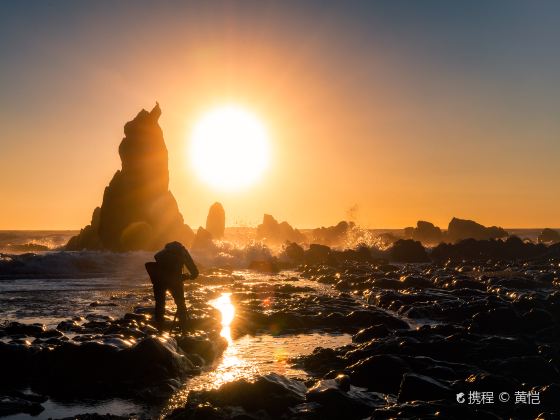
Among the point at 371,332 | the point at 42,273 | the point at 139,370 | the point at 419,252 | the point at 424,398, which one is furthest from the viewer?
the point at 419,252

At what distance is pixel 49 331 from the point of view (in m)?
11.4

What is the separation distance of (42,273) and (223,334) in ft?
88.3

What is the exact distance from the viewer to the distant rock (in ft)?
303

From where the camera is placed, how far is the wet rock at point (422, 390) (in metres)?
6.96

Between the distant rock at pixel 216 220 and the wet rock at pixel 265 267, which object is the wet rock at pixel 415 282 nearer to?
the wet rock at pixel 265 267

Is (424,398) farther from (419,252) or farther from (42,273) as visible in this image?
(419,252)

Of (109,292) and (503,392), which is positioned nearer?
(503,392)

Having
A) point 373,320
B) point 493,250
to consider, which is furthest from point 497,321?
point 493,250

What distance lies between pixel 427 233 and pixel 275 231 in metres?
36.2

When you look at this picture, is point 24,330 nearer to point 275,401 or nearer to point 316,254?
point 275,401

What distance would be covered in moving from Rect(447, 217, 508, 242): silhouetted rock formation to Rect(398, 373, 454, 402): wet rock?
87.3m

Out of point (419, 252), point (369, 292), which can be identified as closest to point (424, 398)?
point (369, 292)

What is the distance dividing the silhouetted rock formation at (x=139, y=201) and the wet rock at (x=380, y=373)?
52662 mm

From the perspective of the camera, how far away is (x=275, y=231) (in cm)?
11406
